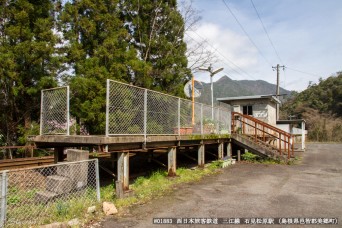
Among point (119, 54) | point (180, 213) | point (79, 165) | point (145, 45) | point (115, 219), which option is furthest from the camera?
point (145, 45)

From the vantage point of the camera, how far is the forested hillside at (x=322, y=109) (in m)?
48.3

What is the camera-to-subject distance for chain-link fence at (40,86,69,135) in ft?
26.2

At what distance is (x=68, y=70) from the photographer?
1397 centimetres

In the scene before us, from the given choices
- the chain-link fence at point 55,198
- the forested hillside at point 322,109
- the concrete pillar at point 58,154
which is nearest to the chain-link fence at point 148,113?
the chain-link fence at point 55,198

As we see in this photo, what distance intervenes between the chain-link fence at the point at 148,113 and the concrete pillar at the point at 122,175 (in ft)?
1.94

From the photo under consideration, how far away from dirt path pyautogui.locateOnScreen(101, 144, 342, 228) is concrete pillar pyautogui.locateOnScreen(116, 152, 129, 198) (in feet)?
2.21

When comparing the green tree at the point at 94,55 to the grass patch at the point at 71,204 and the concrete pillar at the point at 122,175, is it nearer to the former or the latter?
the grass patch at the point at 71,204

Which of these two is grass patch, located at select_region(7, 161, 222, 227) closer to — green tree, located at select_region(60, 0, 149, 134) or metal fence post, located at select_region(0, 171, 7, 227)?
metal fence post, located at select_region(0, 171, 7, 227)

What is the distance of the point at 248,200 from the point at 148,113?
11.1ft

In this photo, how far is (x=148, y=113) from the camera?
315 inches

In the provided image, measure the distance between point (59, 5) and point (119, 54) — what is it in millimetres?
3780

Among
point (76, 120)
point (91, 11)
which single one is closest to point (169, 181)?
point (76, 120)

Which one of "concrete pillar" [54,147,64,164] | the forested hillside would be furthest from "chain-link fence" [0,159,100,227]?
the forested hillside

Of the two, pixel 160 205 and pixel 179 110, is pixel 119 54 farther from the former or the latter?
pixel 160 205
